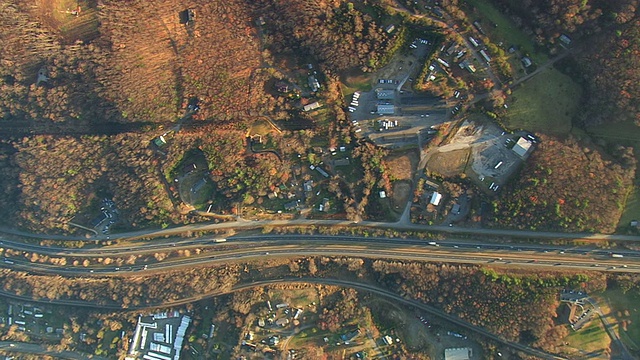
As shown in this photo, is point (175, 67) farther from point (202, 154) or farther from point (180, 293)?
point (180, 293)

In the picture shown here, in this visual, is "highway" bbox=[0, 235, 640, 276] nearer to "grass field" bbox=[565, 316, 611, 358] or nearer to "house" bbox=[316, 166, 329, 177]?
"grass field" bbox=[565, 316, 611, 358]

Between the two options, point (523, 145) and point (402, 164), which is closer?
point (523, 145)

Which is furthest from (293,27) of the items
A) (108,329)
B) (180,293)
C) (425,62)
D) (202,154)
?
(108,329)

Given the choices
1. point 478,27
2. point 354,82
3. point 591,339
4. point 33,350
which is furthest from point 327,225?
point 33,350

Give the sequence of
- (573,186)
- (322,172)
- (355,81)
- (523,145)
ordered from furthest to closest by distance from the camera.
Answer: (322,172) → (355,81) → (523,145) → (573,186)

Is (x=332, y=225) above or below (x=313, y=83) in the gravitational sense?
below

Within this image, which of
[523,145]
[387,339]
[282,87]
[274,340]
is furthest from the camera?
[274,340]

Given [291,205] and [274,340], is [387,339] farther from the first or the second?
[291,205]
